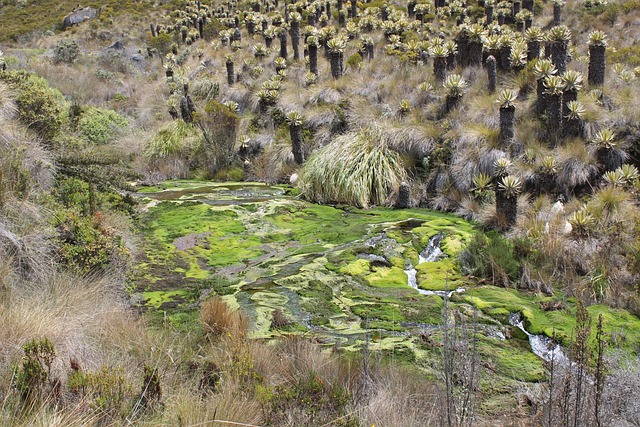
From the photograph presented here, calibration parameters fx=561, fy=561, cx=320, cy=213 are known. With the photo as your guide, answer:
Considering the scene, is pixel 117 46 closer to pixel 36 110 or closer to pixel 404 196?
pixel 36 110

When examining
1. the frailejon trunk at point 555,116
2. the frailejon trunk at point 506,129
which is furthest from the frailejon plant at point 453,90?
the frailejon trunk at point 555,116

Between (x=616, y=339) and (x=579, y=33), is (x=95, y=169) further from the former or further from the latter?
(x=579, y=33)

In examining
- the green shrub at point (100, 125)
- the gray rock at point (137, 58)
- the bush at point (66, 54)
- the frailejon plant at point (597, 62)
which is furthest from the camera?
the gray rock at point (137, 58)

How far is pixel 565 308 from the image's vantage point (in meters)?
6.47

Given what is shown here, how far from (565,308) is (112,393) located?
16.6 feet

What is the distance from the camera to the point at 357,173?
1159 cm

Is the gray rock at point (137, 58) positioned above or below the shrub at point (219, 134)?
above

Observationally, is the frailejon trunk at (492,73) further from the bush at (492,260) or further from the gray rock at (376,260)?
the gray rock at (376,260)

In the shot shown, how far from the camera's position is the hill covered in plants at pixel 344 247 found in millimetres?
3848

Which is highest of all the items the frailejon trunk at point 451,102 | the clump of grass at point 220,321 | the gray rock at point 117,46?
the gray rock at point 117,46

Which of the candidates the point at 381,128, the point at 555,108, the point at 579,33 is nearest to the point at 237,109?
the point at 381,128

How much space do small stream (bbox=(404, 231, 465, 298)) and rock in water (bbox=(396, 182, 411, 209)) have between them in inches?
80.5

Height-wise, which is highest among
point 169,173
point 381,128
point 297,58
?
point 297,58

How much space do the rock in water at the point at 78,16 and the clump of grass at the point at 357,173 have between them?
3568 centimetres
